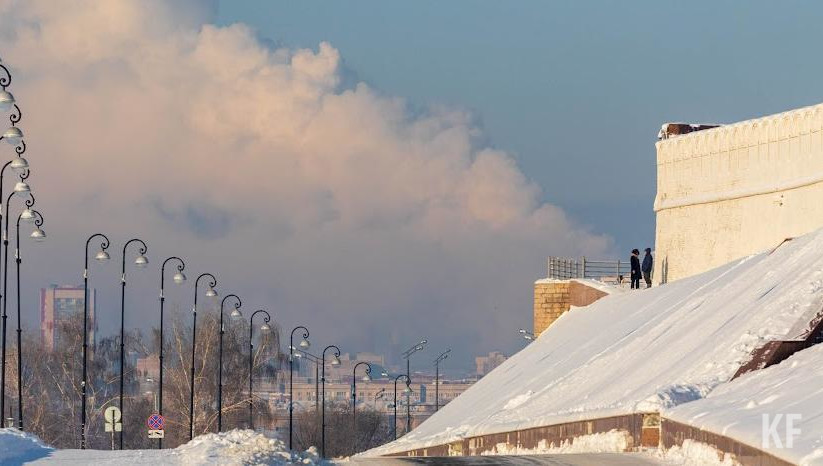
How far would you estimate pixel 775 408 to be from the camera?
52.7ft

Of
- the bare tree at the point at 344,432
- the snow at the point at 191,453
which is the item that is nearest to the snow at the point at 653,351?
the snow at the point at 191,453

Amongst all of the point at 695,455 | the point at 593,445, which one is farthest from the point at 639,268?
the point at 695,455

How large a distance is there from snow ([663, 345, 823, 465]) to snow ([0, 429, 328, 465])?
3805 millimetres

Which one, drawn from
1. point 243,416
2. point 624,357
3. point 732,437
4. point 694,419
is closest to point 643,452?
point 694,419

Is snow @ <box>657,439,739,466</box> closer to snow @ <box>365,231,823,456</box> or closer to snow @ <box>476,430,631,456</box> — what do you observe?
snow @ <box>365,231,823,456</box>

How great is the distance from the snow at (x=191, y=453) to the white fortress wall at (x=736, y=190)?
22147mm

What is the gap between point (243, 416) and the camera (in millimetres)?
71250

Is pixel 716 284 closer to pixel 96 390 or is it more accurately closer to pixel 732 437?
pixel 732 437

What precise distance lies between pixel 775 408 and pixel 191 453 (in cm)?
545

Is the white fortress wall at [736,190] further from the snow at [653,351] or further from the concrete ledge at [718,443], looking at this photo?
the concrete ledge at [718,443]

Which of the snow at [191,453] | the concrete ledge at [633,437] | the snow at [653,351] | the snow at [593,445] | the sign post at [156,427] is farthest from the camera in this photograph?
the sign post at [156,427]

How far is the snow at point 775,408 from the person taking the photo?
558 inches

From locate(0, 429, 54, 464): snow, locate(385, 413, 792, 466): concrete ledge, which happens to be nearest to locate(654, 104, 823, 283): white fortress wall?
locate(385, 413, 792, 466): concrete ledge

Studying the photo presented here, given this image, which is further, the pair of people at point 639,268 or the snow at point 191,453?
the pair of people at point 639,268
